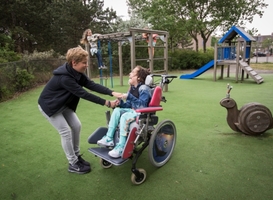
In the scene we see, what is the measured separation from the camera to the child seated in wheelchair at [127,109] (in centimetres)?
241

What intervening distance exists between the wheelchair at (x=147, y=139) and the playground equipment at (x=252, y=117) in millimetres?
1335

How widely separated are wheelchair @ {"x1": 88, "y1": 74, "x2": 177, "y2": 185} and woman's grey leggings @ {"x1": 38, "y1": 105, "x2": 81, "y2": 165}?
0.22 metres

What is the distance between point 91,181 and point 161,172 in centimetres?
83

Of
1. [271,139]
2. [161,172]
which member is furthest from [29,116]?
[271,139]

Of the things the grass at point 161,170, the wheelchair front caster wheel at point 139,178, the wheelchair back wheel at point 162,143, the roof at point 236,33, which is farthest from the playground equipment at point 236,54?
the wheelchair front caster wheel at point 139,178

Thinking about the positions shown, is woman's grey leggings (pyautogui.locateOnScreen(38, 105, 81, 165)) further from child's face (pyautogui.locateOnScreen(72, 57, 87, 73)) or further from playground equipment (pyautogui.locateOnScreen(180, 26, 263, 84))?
playground equipment (pyautogui.locateOnScreen(180, 26, 263, 84))

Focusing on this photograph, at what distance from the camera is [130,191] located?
90.1 inches

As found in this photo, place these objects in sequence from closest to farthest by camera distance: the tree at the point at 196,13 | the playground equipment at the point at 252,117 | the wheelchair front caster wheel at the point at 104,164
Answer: the wheelchair front caster wheel at the point at 104,164 → the playground equipment at the point at 252,117 → the tree at the point at 196,13

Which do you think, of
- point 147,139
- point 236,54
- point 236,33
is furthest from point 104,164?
point 236,33

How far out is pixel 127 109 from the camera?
263 centimetres

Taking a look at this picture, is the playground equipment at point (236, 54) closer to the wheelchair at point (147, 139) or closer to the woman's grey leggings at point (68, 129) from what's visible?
the wheelchair at point (147, 139)

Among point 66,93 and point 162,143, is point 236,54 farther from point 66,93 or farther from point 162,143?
point 66,93

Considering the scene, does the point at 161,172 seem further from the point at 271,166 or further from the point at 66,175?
the point at 271,166

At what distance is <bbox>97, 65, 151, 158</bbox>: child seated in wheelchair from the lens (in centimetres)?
241
